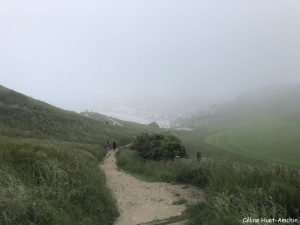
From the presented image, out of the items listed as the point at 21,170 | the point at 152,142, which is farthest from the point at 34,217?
the point at 152,142

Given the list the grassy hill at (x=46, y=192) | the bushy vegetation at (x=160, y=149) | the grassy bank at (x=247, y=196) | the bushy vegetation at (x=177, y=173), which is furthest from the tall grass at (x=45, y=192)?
the bushy vegetation at (x=160, y=149)

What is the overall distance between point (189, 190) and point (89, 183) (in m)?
5.20

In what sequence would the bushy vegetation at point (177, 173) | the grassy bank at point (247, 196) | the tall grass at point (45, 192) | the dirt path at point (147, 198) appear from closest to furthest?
the tall grass at point (45, 192) < the grassy bank at point (247, 196) < the dirt path at point (147, 198) < the bushy vegetation at point (177, 173)

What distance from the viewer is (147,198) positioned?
10469 millimetres

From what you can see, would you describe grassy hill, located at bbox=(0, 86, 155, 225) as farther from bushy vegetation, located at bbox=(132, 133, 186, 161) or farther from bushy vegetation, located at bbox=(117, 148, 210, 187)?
bushy vegetation, located at bbox=(132, 133, 186, 161)

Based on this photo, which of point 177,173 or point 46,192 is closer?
point 46,192

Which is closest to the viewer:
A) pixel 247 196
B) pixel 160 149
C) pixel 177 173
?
pixel 247 196

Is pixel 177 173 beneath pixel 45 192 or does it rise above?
beneath

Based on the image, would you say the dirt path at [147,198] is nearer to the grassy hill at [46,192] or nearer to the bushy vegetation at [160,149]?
the grassy hill at [46,192]

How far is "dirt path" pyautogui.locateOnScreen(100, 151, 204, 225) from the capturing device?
8.34 metres

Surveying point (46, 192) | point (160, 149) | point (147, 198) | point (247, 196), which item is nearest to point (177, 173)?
point (147, 198)

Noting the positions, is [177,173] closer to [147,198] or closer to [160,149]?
[147,198]

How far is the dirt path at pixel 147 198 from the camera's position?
8.34 metres

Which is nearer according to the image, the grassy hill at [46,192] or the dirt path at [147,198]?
the grassy hill at [46,192]
